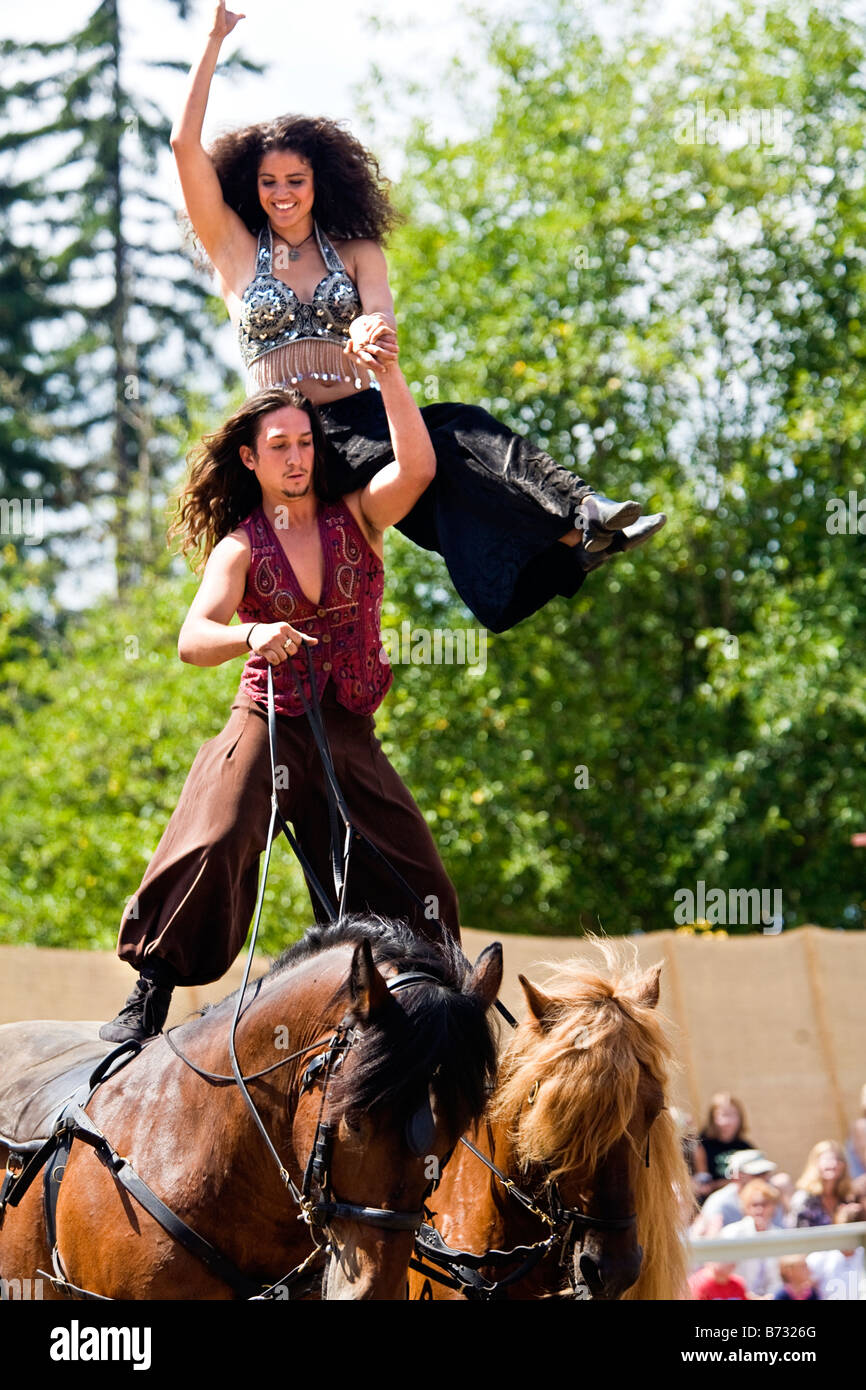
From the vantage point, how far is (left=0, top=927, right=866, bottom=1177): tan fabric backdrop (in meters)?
11.6

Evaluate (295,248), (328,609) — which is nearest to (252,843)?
(328,609)

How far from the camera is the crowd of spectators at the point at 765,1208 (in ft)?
20.0

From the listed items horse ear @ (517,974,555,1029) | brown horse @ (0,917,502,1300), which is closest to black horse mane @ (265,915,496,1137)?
brown horse @ (0,917,502,1300)

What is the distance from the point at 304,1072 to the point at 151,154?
22819 millimetres

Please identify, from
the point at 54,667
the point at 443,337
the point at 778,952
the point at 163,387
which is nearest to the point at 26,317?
the point at 163,387

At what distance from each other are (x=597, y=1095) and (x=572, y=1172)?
0.70ft

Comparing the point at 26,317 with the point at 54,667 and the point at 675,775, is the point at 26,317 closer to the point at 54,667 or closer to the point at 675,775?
the point at 54,667

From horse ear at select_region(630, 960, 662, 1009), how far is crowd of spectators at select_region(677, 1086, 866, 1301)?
0.39 m

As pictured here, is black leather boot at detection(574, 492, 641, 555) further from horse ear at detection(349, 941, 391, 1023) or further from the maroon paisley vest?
horse ear at detection(349, 941, 391, 1023)

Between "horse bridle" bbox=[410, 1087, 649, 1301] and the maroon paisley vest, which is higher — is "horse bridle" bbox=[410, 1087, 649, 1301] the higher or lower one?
the lower one

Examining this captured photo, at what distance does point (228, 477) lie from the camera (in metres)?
4.23

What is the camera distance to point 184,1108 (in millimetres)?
3518

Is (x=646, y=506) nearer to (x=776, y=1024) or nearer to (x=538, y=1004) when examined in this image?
(x=776, y=1024)

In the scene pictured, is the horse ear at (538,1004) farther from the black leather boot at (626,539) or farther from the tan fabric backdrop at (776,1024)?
the tan fabric backdrop at (776,1024)
